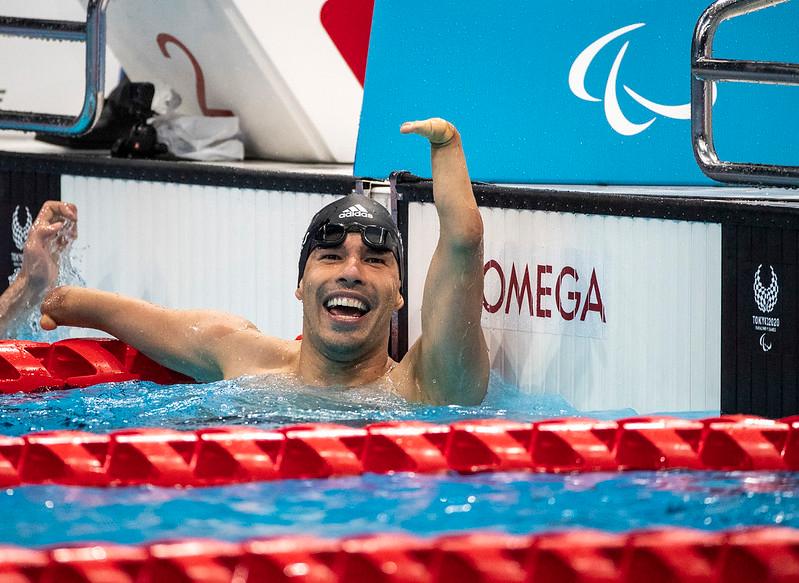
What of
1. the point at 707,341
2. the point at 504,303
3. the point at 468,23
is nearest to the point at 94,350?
the point at 504,303

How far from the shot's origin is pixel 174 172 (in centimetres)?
515

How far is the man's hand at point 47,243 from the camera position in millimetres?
4598

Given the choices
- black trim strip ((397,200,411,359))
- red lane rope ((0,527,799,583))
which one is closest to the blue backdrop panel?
black trim strip ((397,200,411,359))

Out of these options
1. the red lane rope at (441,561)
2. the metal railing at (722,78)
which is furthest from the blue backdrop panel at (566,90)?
the red lane rope at (441,561)

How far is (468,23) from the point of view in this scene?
14.9ft

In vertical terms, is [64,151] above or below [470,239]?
above

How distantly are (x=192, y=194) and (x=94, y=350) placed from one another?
39.3 inches

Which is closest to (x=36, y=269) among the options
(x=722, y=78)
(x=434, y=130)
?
(x=434, y=130)

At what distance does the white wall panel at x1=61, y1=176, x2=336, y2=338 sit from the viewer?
487cm

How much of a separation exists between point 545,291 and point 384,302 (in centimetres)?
55

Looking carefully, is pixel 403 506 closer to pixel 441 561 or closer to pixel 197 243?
pixel 441 561

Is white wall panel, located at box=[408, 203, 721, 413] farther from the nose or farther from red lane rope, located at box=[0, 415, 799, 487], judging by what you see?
the nose

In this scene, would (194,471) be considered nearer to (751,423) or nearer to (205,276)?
(751,423)

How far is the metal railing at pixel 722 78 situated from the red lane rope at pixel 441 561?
124cm
